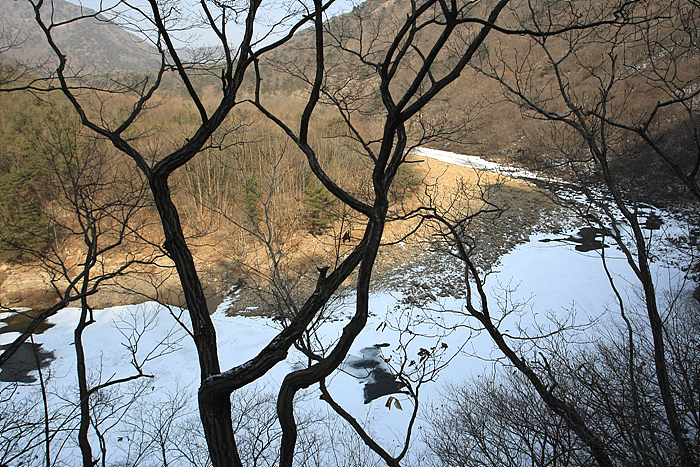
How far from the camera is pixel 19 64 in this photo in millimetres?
3686

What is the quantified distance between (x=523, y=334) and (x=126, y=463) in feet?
24.2

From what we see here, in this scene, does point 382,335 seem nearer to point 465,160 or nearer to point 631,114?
point 631,114

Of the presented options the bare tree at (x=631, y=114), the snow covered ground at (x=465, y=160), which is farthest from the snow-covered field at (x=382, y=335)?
the snow covered ground at (x=465, y=160)

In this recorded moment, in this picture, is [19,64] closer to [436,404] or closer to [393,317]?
[436,404]

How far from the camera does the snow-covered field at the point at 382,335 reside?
21.8 feet

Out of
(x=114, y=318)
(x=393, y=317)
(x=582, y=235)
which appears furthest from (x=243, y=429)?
(x=582, y=235)

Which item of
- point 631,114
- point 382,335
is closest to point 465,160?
point 631,114

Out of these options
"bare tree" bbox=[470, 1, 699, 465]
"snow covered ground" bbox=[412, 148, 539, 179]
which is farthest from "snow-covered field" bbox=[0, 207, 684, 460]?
"snow covered ground" bbox=[412, 148, 539, 179]

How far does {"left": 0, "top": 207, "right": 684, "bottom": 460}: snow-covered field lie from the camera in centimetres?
664

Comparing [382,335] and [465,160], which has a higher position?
[465,160]

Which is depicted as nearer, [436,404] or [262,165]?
[436,404]

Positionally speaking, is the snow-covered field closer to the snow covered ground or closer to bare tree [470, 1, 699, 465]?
bare tree [470, 1, 699, 465]

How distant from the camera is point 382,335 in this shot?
330 inches

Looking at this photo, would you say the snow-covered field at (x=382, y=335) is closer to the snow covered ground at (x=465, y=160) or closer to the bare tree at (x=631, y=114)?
the bare tree at (x=631, y=114)
